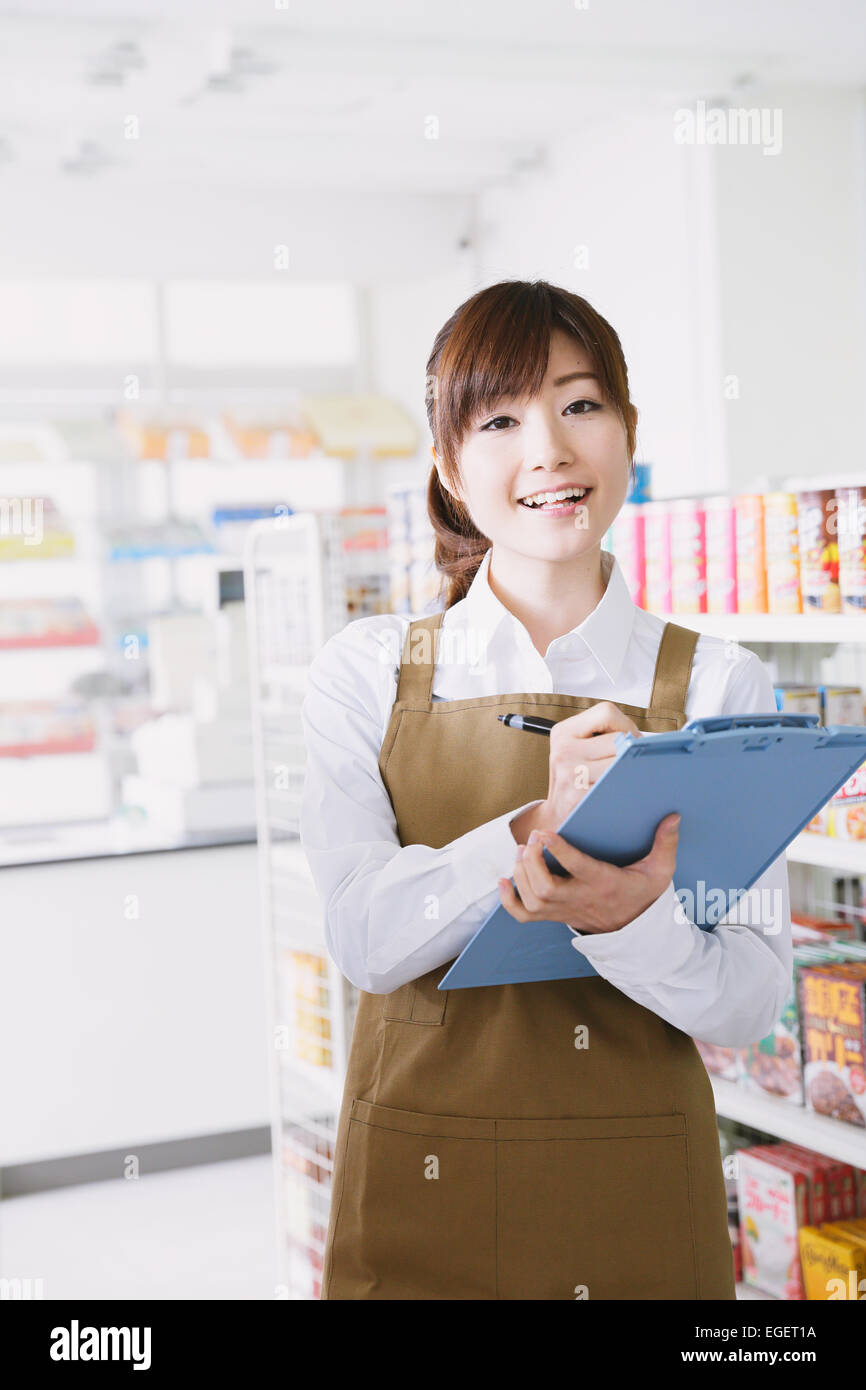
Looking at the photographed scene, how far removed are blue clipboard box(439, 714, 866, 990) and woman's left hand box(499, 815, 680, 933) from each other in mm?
14

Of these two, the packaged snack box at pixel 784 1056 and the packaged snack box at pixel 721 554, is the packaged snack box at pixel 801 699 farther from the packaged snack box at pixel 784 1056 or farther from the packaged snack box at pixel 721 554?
the packaged snack box at pixel 784 1056

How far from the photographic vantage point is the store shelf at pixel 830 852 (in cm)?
244

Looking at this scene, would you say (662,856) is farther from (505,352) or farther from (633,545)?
(633,545)

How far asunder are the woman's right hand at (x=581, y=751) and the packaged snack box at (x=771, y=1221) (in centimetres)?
183

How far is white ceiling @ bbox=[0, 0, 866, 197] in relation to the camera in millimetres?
4324

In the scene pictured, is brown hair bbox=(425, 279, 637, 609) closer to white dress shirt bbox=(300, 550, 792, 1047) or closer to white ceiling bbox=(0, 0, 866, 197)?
white dress shirt bbox=(300, 550, 792, 1047)

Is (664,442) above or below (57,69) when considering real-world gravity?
below

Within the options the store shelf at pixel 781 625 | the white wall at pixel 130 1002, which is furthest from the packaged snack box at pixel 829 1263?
the white wall at pixel 130 1002

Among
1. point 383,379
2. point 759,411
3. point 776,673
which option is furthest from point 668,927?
point 383,379

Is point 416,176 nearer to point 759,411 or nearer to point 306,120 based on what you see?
point 306,120

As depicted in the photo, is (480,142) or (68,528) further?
(68,528)

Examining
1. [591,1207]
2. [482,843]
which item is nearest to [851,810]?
[591,1207]

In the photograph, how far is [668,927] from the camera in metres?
1.16

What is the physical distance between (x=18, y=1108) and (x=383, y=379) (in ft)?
14.8
